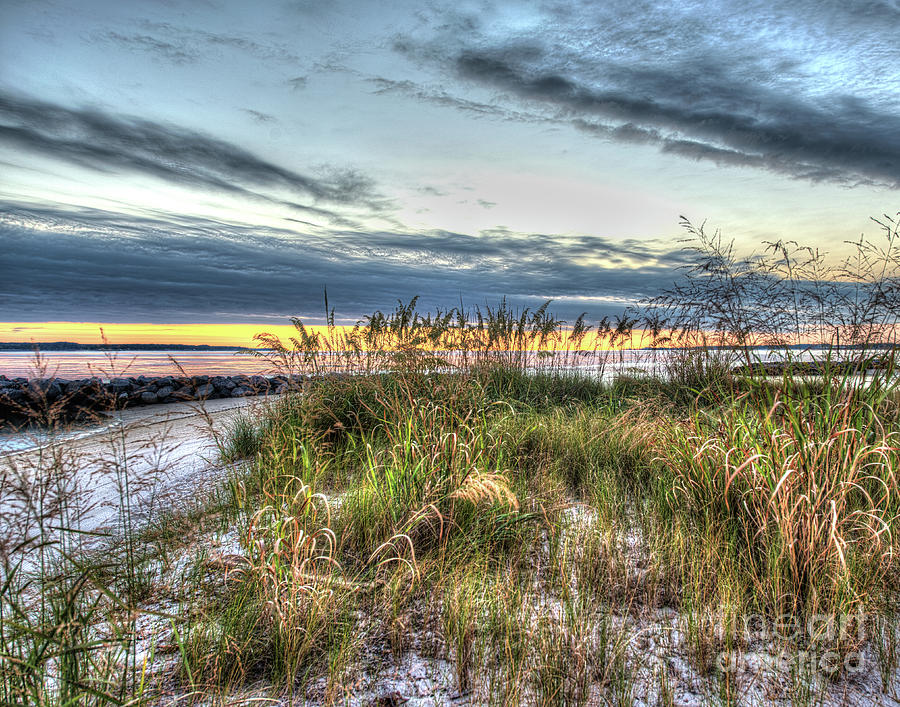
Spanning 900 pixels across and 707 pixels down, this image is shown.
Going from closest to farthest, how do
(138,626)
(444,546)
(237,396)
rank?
(138,626) → (444,546) → (237,396)

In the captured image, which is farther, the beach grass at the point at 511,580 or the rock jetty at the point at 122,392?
the rock jetty at the point at 122,392

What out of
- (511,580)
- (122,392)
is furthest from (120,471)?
(122,392)

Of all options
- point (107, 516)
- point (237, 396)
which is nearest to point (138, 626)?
point (107, 516)

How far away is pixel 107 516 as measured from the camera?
4371mm

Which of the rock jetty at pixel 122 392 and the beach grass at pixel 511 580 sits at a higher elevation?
the beach grass at pixel 511 580

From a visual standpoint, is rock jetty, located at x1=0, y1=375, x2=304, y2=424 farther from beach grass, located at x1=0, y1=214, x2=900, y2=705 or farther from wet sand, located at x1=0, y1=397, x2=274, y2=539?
beach grass, located at x1=0, y1=214, x2=900, y2=705

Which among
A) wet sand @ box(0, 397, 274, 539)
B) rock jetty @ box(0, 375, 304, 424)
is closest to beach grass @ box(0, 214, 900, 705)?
wet sand @ box(0, 397, 274, 539)

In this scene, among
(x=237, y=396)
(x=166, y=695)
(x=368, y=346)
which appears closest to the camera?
(x=166, y=695)

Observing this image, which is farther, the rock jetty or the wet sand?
the rock jetty

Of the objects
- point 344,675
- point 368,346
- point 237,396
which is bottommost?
point 237,396

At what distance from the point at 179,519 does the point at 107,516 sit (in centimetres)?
137

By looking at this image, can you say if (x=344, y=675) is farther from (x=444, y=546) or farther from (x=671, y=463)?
(x=671, y=463)

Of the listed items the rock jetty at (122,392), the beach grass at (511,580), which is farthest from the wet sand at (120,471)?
the rock jetty at (122,392)

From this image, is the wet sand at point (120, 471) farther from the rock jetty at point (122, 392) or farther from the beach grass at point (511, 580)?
the rock jetty at point (122, 392)
